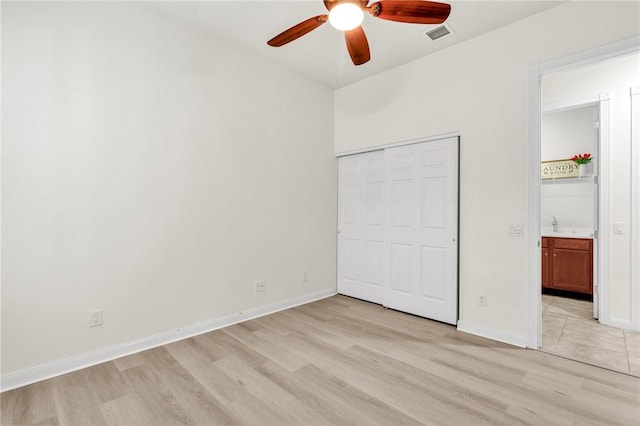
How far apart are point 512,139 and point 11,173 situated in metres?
4.02

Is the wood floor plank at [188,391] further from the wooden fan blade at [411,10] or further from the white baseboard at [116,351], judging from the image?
the wooden fan blade at [411,10]

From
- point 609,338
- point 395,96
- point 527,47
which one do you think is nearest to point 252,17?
point 395,96

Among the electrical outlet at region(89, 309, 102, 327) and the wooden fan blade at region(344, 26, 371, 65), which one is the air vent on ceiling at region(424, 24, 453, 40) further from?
the electrical outlet at region(89, 309, 102, 327)

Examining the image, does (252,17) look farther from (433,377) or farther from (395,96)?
(433,377)

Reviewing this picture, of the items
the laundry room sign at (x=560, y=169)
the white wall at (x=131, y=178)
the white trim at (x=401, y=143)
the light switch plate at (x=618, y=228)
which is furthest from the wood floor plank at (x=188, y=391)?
the laundry room sign at (x=560, y=169)

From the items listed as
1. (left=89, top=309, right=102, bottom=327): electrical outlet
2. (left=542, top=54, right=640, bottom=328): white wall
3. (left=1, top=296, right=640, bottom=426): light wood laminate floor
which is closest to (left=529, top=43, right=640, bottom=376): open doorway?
(left=542, top=54, right=640, bottom=328): white wall

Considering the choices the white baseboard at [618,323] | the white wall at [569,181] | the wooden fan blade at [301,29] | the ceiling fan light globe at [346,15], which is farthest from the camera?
the white wall at [569,181]

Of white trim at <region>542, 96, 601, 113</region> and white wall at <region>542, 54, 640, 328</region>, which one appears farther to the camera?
white trim at <region>542, 96, 601, 113</region>

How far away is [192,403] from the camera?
77.5 inches

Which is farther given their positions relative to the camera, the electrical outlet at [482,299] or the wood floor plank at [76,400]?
the electrical outlet at [482,299]

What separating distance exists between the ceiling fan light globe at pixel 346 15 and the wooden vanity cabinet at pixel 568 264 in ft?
14.0

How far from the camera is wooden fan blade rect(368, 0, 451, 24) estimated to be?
180cm

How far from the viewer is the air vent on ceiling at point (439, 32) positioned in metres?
2.93

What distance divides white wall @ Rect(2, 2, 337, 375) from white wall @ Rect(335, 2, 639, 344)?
1.83m
